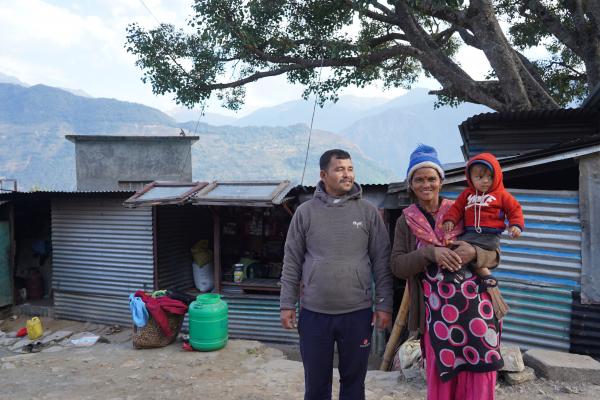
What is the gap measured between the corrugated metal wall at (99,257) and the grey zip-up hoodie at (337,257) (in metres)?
6.48

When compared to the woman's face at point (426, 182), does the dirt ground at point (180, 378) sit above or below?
below

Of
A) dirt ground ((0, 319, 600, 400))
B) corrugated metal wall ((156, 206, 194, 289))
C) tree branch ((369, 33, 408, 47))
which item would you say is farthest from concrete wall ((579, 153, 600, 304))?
tree branch ((369, 33, 408, 47))

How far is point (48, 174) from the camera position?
247 ft

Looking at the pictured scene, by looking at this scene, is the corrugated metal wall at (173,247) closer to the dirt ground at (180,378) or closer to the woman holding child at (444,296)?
the dirt ground at (180,378)

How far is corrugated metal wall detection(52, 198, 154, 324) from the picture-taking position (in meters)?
8.83

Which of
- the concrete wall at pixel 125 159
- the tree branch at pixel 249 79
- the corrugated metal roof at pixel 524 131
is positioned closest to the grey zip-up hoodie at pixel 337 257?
the corrugated metal roof at pixel 524 131

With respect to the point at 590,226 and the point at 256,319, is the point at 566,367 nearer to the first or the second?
the point at 590,226

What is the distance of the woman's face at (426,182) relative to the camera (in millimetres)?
2551

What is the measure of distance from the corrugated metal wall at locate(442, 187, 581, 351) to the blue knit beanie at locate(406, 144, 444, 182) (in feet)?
11.0

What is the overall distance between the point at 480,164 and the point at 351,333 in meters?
1.38

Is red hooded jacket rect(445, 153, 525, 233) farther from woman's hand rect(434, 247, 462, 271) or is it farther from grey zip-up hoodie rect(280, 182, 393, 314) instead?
grey zip-up hoodie rect(280, 182, 393, 314)

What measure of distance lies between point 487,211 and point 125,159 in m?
15.8

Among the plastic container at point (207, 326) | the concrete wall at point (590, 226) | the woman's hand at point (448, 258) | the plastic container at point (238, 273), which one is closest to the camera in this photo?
the woman's hand at point (448, 258)

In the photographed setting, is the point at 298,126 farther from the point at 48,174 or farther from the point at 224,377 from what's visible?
the point at 224,377
